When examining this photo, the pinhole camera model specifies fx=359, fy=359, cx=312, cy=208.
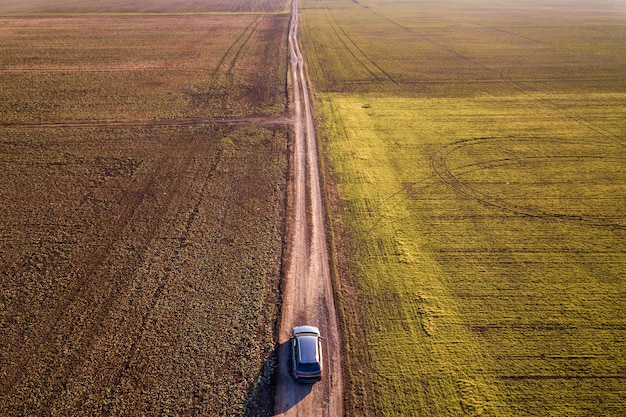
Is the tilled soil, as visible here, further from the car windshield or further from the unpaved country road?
the car windshield

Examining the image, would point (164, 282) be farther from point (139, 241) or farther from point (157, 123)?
point (157, 123)

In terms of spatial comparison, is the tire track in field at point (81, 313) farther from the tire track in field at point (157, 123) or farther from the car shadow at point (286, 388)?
the tire track in field at point (157, 123)

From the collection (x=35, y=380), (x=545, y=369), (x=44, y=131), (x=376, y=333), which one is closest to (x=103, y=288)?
(x=35, y=380)

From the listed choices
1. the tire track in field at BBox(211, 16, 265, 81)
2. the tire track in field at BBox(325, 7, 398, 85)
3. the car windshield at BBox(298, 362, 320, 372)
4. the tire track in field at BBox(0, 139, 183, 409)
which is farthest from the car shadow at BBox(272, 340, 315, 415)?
the tire track in field at BBox(325, 7, 398, 85)

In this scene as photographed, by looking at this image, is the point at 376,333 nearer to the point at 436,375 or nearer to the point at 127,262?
the point at 436,375

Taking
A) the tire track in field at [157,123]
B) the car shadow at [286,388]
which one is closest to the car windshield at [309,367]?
the car shadow at [286,388]
